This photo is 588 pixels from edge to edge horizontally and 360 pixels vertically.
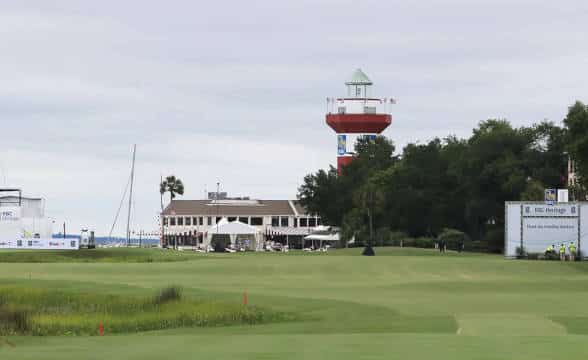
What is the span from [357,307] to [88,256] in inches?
2272

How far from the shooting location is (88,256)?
102438mm

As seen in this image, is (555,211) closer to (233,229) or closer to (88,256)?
(88,256)

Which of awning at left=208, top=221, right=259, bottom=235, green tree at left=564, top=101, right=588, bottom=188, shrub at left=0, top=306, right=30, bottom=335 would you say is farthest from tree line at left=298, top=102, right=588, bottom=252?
shrub at left=0, top=306, right=30, bottom=335

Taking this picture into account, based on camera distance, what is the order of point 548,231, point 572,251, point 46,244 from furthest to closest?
1. point 46,244
2. point 548,231
3. point 572,251

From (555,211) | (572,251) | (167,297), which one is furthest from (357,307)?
(555,211)

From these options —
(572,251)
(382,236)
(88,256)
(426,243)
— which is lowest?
(88,256)

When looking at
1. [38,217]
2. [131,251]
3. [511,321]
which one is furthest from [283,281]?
[38,217]

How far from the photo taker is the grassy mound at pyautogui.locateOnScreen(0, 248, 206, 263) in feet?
317

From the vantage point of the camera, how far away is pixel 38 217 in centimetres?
14012

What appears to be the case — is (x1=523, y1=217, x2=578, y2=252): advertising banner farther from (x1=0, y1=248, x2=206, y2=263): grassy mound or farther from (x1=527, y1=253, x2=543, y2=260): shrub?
(x1=0, y1=248, x2=206, y2=263): grassy mound

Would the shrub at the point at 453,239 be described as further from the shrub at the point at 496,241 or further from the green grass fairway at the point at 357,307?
the green grass fairway at the point at 357,307

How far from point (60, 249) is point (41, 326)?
234 feet

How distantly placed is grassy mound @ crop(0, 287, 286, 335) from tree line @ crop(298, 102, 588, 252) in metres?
67.9

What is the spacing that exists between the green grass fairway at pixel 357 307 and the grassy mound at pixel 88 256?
1171 cm
